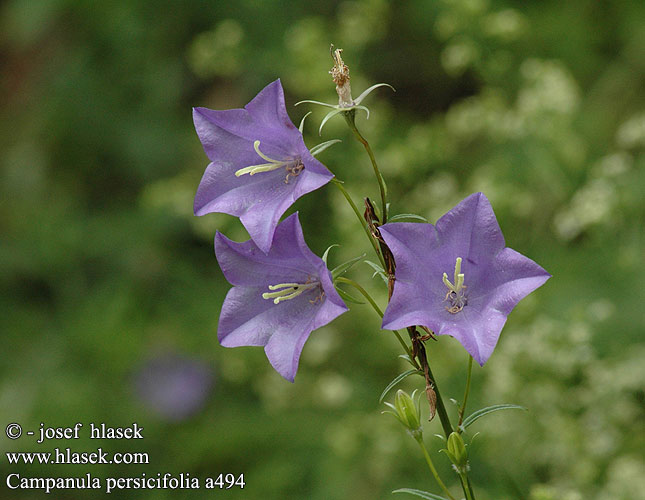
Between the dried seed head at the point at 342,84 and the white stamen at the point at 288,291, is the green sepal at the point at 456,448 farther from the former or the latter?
the dried seed head at the point at 342,84

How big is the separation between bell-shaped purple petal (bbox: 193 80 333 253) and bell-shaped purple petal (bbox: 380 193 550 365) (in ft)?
0.90

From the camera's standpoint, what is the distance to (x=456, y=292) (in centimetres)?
156

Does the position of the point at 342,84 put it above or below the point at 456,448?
above

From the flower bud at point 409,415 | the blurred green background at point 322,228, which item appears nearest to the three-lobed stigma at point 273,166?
the flower bud at point 409,415

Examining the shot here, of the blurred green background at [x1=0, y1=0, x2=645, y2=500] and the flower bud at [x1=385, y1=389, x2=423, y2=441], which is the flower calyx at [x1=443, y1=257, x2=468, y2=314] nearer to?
the flower bud at [x1=385, y1=389, x2=423, y2=441]

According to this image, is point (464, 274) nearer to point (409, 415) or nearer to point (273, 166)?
point (409, 415)

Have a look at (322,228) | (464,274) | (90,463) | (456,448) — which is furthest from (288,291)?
(322,228)

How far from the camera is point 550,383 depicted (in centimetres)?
281

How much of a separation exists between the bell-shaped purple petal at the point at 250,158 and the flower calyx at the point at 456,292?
0.37 m

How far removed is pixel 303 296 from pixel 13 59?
536 centimetres

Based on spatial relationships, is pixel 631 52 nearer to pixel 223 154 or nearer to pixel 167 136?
pixel 167 136

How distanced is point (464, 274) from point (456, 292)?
58 mm

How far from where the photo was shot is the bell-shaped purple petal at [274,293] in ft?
4.85

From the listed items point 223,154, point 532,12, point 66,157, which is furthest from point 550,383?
point 66,157
